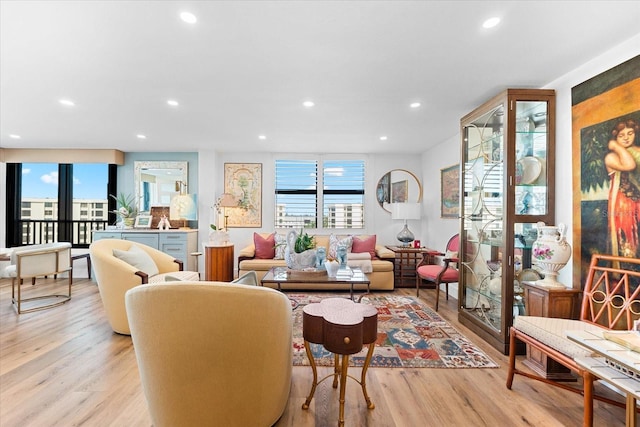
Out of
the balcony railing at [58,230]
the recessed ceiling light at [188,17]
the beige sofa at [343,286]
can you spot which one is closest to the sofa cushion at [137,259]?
the beige sofa at [343,286]

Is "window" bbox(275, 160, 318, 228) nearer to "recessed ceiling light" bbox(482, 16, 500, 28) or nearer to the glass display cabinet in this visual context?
the glass display cabinet

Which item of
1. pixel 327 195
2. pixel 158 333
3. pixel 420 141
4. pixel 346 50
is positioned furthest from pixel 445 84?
pixel 327 195

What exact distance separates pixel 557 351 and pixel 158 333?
7.68ft

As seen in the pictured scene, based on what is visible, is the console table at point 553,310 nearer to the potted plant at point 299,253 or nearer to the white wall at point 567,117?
the white wall at point 567,117

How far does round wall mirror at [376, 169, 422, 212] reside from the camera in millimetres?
5605

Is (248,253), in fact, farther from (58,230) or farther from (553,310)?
(553,310)

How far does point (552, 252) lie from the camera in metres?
2.27

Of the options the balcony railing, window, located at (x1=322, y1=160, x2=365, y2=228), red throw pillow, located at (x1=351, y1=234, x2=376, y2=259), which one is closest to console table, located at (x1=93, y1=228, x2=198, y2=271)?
the balcony railing

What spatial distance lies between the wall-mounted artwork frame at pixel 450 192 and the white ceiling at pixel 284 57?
32.9 inches

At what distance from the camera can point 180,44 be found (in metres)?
2.04

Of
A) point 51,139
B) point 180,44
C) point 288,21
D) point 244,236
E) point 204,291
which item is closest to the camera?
point 204,291

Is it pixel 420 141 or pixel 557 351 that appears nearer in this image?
pixel 557 351

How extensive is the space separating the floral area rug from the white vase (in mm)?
856

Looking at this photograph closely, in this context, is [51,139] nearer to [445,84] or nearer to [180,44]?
[180,44]
